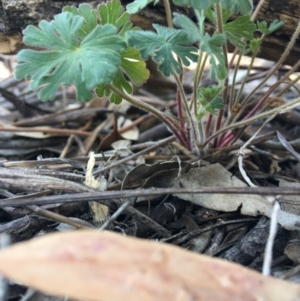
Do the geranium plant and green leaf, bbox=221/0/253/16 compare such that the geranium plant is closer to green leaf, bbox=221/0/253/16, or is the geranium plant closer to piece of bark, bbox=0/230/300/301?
green leaf, bbox=221/0/253/16

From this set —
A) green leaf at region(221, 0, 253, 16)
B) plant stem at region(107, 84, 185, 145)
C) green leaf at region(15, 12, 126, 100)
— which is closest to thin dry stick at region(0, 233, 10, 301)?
green leaf at region(15, 12, 126, 100)

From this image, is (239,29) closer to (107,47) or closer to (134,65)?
(134,65)

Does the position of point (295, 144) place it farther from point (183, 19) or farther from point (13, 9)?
point (13, 9)

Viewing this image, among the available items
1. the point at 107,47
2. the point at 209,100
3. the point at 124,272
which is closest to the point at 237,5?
the point at 209,100

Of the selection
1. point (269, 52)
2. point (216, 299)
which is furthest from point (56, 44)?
point (269, 52)

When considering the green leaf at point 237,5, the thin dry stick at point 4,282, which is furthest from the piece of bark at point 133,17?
the thin dry stick at point 4,282

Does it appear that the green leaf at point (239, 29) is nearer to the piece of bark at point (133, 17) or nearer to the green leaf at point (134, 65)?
the green leaf at point (134, 65)

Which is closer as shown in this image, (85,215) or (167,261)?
(167,261)
